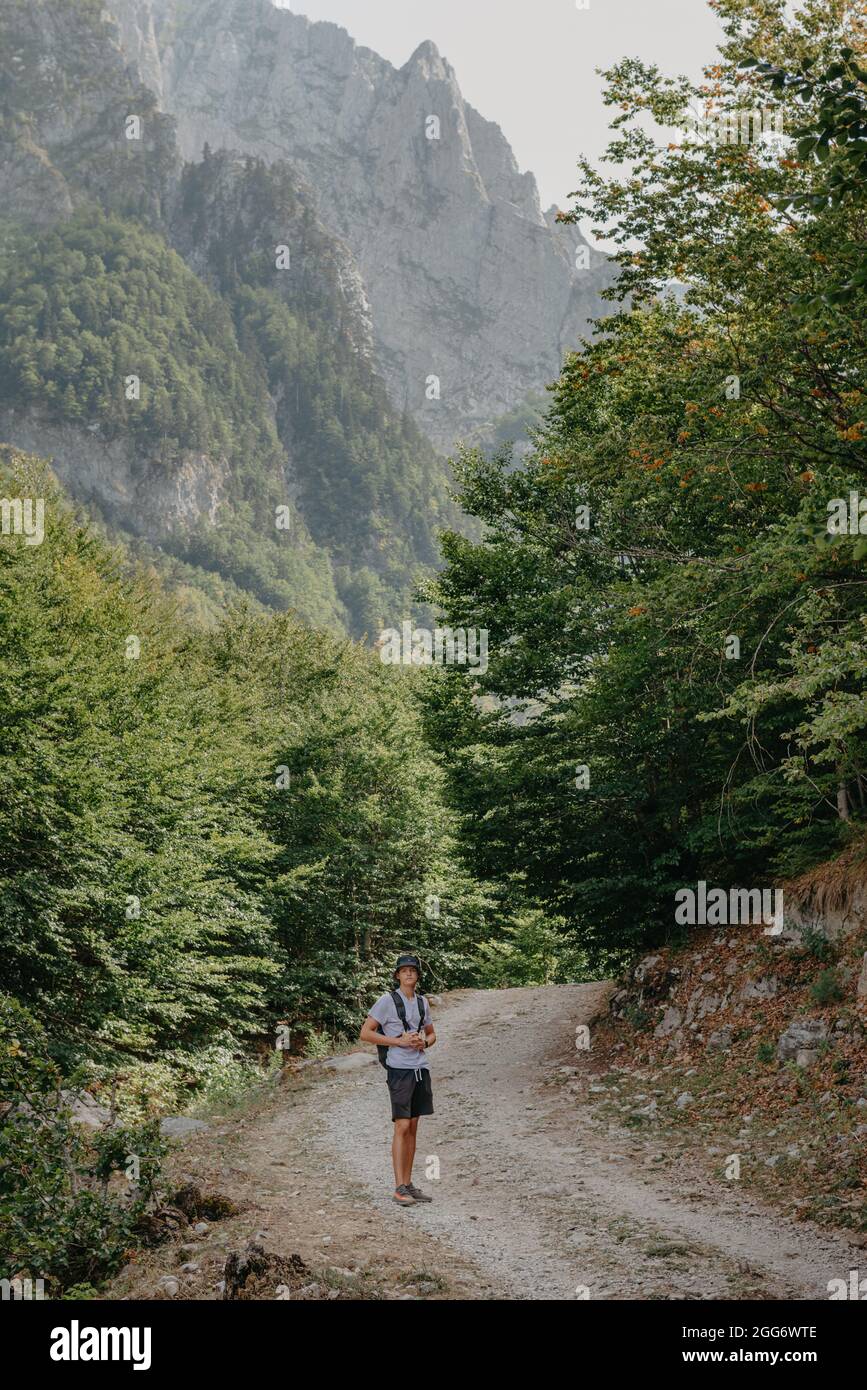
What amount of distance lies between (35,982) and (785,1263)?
423 inches

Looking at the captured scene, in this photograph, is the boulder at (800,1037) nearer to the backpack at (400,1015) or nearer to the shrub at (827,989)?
the shrub at (827,989)

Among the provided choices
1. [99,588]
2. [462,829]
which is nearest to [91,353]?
[99,588]

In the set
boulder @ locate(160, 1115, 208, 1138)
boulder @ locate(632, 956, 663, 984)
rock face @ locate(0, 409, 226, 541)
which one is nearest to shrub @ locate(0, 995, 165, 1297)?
boulder @ locate(160, 1115, 208, 1138)

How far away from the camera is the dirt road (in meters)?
6.17

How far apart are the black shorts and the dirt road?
79 cm

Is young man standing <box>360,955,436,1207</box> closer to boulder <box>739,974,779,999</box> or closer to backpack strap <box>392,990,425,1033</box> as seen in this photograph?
backpack strap <box>392,990,425,1033</box>

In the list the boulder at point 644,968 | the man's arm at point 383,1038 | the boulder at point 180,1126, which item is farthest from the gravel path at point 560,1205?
the boulder at point 644,968

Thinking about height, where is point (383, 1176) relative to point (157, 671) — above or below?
below

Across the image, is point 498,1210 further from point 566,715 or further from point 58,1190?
point 566,715

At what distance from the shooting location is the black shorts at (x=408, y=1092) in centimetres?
775

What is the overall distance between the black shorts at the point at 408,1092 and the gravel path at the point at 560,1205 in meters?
0.79

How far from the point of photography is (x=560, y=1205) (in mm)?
8180

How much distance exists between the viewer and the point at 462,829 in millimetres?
16797
